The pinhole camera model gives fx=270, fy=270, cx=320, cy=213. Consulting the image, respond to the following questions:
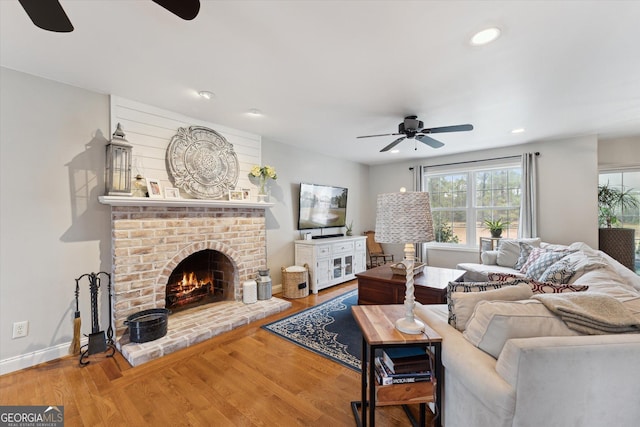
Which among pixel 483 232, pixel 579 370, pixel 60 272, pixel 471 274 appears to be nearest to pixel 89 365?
pixel 60 272

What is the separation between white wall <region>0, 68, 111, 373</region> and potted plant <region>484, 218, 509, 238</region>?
5377 millimetres

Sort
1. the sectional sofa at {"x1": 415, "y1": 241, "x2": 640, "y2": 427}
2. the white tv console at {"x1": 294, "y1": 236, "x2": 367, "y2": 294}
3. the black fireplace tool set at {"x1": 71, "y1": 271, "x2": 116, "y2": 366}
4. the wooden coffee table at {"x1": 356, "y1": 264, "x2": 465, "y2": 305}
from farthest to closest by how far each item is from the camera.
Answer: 1. the white tv console at {"x1": 294, "y1": 236, "x2": 367, "y2": 294}
2. the wooden coffee table at {"x1": 356, "y1": 264, "x2": 465, "y2": 305}
3. the black fireplace tool set at {"x1": 71, "y1": 271, "x2": 116, "y2": 366}
4. the sectional sofa at {"x1": 415, "y1": 241, "x2": 640, "y2": 427}

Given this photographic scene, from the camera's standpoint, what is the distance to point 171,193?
291cm

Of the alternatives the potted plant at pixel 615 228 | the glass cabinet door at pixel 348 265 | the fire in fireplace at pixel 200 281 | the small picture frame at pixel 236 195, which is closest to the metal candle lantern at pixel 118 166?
the small picture frame at pixel 236 195

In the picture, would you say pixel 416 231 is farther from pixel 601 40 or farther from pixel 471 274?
pixel 471 274

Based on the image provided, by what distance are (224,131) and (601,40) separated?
11.6 feet

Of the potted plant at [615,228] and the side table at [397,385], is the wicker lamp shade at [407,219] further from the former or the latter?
the potted plant at [615,228]

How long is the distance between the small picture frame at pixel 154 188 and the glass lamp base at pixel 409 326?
258 cm

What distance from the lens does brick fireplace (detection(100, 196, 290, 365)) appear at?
2.54 m

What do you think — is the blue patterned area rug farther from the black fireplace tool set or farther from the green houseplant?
the green houseplant

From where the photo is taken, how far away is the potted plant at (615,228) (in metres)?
3.88

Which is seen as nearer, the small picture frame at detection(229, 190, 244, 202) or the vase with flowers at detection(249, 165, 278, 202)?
the small picture frame at detection(229, 190, 244, 202)

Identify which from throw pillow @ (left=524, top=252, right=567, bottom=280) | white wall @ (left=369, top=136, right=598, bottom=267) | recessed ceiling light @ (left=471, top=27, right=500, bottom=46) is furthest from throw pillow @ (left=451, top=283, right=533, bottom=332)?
white wall @ (left=369, top=136, right=598, bottom=267)

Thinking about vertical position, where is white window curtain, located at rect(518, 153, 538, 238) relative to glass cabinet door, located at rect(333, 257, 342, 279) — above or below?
above
